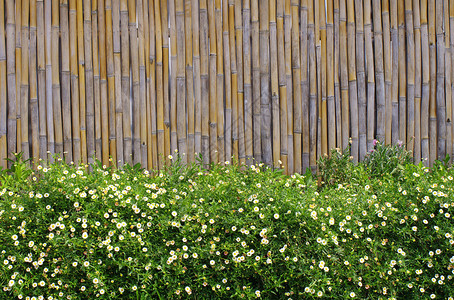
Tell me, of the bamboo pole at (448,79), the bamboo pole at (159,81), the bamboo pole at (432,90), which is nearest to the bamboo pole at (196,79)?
the bamboo pole at (159,81)

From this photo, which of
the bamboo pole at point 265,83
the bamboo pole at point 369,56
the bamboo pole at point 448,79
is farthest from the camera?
the bamboo pole at point 448,79

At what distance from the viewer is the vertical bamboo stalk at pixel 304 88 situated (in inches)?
144

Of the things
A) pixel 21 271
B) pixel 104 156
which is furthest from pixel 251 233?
pixel 104 156

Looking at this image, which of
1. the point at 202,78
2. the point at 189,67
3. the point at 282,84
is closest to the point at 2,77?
the point at 189,67

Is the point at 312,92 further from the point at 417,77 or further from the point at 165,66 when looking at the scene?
the point at 165,66

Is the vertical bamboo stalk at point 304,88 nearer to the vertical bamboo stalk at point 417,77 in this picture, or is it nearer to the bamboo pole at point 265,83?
the bamboo pole at point 265,83

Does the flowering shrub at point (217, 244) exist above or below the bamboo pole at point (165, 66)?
below

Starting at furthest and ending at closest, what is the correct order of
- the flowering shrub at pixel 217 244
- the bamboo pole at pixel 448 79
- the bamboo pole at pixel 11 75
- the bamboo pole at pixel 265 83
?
the bamboo pole at pixel 448 79 < the bamboo pole at pixel 265 83 < the bamboo pole at pixel 11 75 < the flowering shrub at pixel 217 244

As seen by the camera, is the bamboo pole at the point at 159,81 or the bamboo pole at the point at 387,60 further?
the bamboo pole at the point at 387,60

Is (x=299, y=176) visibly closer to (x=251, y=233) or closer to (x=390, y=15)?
(x=251, y=233)

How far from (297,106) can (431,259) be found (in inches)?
67.3

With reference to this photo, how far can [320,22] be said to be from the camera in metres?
3.69

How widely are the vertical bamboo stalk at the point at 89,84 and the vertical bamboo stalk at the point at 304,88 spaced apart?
5.54 ft

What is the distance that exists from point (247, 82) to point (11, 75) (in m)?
2.05
